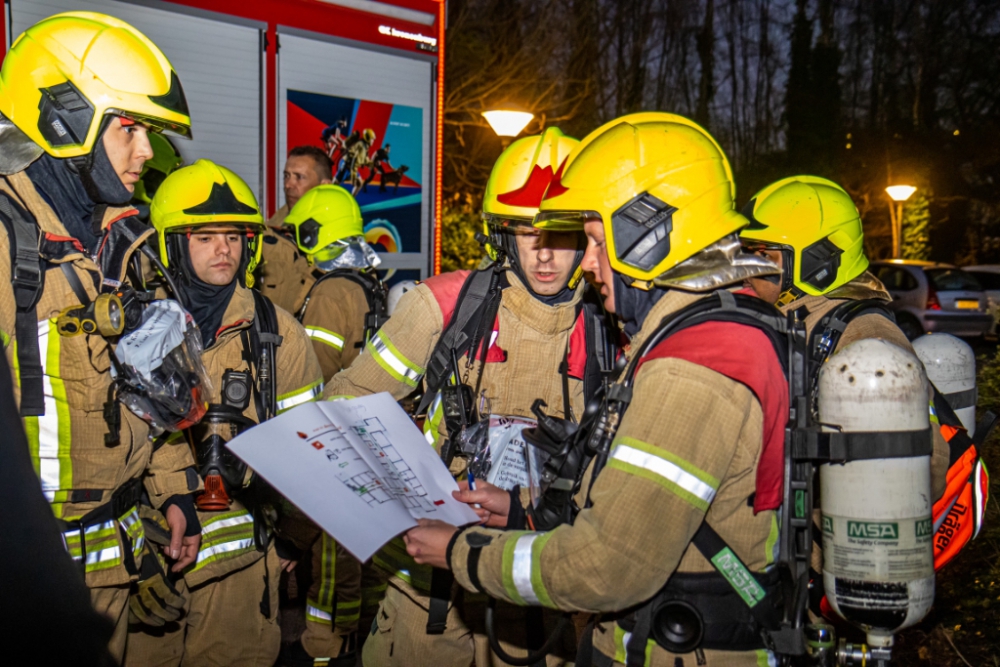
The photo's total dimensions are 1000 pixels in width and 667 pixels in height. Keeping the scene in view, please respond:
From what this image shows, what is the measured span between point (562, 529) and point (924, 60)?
1434 inches

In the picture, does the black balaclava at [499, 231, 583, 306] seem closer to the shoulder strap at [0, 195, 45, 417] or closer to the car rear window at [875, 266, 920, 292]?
the shoulder strap at [0, 195, 45, 417]

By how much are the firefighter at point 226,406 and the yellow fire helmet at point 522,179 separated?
1.06 metres

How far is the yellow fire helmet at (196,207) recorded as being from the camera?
3.91m

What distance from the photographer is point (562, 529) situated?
207cm

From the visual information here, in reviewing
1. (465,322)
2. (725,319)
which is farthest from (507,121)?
(725,319)

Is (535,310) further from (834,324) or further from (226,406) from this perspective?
(226,406)

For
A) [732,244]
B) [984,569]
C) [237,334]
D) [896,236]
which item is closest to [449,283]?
[237,334]

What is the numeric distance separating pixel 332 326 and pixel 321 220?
3.78 feet

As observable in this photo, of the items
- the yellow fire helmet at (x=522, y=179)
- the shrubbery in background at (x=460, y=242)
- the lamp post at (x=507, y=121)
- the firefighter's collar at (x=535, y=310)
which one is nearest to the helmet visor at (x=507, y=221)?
the yellow fire helmet at (x=522, y=179)

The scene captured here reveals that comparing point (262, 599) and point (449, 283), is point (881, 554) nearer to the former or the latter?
point (449, 283)

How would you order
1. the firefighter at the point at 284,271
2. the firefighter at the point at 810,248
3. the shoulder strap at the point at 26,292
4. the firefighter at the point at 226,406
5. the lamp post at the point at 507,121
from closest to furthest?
the shoulder strap at the point at 26,292 → the firefighter at the point at 226,406 → the firefighter at the point at 810,248 → the firefighter at the point at 284,271 → the lamp post at the point at 507,121

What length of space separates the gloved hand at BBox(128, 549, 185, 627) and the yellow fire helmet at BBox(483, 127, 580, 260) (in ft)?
5.62

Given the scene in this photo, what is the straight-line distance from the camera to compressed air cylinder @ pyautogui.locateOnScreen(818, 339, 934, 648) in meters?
2.19

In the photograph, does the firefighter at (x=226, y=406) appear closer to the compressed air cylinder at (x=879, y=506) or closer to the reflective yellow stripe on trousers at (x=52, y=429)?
the reflective yellow stripe on trousers at (x=52, y=429)
